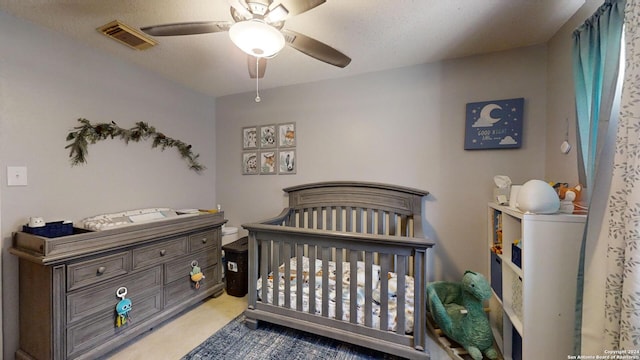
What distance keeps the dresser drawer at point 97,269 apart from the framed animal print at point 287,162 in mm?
1586

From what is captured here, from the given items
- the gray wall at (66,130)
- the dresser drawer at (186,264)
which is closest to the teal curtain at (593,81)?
the dresser drawer at (186,264)

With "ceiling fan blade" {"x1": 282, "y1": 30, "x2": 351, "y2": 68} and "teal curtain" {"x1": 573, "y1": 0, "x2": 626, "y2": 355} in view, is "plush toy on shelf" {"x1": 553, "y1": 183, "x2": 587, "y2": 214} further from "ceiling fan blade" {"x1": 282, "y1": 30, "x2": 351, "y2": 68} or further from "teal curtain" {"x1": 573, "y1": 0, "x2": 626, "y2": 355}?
"ceiling fan blade" {"x1": 282, "y1": 30, "x2": 351, "y2": 68}

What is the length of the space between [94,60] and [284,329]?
106 inches

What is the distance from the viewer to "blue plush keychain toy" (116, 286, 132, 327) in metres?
1.65

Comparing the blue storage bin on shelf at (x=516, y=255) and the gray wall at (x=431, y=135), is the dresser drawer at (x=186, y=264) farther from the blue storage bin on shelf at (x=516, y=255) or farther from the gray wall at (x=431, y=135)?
Result: the blue storage bin on shelf at (x=516, y=255)

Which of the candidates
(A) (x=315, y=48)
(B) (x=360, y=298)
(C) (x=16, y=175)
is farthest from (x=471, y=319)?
(C) (x=16, y=175)

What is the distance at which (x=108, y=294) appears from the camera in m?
1.63

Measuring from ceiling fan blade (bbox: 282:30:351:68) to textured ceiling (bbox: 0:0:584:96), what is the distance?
262 mm

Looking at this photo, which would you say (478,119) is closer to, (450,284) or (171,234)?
(450,284)

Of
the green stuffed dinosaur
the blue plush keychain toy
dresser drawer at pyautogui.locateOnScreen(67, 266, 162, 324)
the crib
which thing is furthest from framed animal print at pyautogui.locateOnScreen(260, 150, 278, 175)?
the green stuffed dinosaur

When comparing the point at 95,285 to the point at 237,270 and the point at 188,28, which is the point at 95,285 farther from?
the point at 188,28

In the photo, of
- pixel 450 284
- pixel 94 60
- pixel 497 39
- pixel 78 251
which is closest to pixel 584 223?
pixel 450 284

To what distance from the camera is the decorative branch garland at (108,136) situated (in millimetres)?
1864

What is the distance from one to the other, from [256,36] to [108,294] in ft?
6.30
